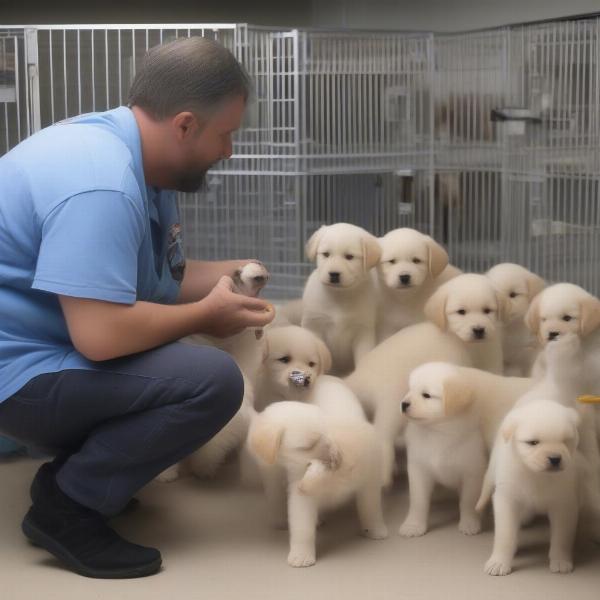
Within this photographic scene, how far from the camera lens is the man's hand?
1.86 m

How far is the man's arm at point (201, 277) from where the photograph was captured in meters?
2.33

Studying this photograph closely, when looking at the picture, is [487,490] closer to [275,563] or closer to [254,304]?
[275,563]

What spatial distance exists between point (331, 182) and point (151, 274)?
135cm

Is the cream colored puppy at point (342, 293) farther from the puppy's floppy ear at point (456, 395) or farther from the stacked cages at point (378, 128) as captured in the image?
the puppy's floppy ear at point (456, 395)

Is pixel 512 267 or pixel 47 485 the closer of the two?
pixel 47 485

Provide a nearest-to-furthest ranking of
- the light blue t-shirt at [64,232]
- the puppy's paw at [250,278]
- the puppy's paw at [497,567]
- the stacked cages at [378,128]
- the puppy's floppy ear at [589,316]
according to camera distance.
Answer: the light blue t-shirt at [64,232], the puppy's paw at [497,567], the puppy's floppy ear at [589,316], the puppy's paw at [250,278], the stacked cages at [378,128]

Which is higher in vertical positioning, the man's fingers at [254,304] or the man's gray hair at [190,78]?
the man's gray hair at [190,78]

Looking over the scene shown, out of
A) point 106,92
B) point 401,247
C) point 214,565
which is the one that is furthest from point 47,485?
point 106,92

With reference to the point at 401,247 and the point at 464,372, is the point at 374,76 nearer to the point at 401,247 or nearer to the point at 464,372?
the point at 401,247

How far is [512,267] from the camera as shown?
2609 mm

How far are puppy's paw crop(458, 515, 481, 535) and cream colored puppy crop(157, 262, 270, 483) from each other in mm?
513

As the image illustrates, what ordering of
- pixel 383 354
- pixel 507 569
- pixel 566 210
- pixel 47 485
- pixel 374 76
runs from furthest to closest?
pixel 374 76
pixel 566 210
pixel 383 354
pixel 47 485
pixel 507 569

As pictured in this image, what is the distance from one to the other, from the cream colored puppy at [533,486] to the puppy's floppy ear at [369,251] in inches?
31.5

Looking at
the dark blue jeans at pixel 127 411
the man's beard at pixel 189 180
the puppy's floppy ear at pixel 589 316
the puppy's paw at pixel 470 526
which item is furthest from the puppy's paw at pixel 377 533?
the man's beard at pixel 189 180
